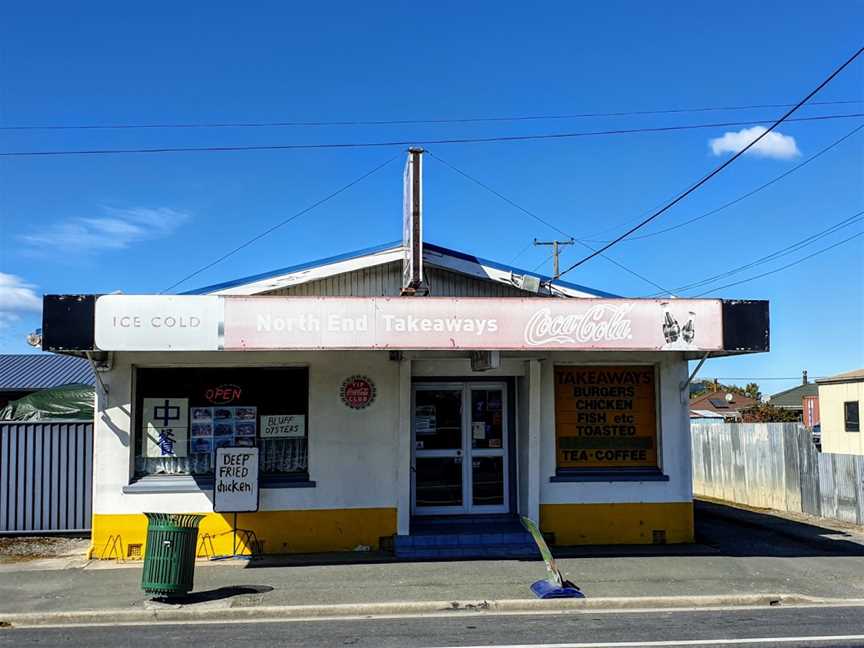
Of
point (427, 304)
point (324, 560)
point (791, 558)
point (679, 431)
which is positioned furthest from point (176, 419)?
point (791, 558)

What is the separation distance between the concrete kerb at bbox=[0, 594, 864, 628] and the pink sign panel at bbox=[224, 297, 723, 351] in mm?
3113

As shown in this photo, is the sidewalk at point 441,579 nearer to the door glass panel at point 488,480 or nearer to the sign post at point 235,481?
the sign post at point 235,481

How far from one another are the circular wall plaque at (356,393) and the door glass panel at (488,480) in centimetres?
204

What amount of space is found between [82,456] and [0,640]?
6445mm

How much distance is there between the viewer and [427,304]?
406 inches

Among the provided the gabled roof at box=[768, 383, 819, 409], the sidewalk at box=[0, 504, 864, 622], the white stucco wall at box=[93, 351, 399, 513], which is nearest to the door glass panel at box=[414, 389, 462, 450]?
the white stucco wall at box=[93, 351, 399, 513]

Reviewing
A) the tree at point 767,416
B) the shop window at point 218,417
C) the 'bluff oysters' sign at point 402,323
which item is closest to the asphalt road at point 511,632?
the 'bluff oysters' sign at point 402,323

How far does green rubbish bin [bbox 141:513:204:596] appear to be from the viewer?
893 centimetres

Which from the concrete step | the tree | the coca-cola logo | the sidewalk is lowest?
the sidewalk

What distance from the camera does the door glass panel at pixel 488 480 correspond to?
41.6 ft

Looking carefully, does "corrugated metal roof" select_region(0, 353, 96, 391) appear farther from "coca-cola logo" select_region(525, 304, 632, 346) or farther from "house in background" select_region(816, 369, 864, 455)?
"house in background" select_region(816, 369, 864, 455)

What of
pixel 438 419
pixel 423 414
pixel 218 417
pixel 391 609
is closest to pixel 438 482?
pixel 438 419

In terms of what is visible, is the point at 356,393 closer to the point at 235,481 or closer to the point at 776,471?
the point at 235,481

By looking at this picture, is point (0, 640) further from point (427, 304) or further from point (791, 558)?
point (791, 558)
